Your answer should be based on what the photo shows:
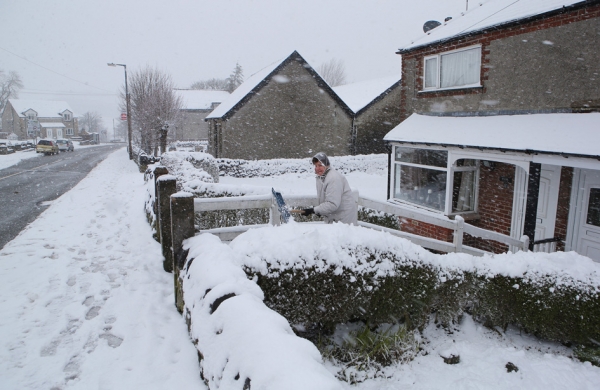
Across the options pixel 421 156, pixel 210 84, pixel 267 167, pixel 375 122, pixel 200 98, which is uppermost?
pixel 210 84

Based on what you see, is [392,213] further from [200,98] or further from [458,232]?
[200,98]

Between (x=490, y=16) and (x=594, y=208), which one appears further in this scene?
(x=490, y=16)

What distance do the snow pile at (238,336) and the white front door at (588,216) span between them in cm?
740

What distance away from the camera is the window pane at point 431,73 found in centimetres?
1148

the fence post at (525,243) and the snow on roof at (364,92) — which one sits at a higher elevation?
the snow on roof at (364,92)

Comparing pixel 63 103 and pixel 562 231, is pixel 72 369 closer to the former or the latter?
pixel 562 231

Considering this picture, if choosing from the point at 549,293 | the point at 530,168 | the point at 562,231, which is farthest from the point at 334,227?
the point at 562,231

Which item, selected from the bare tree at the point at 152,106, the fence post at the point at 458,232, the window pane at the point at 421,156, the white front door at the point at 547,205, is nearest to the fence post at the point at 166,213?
the fence post at the point at 458,232

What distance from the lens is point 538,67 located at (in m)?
8.65

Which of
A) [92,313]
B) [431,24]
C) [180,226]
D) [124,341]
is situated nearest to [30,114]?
[431,24]

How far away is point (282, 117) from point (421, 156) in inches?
578

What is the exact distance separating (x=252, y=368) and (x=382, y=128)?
27.3m

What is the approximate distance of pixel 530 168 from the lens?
768cm

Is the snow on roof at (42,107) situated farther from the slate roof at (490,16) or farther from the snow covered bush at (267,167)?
the slate roof at (490,16)
